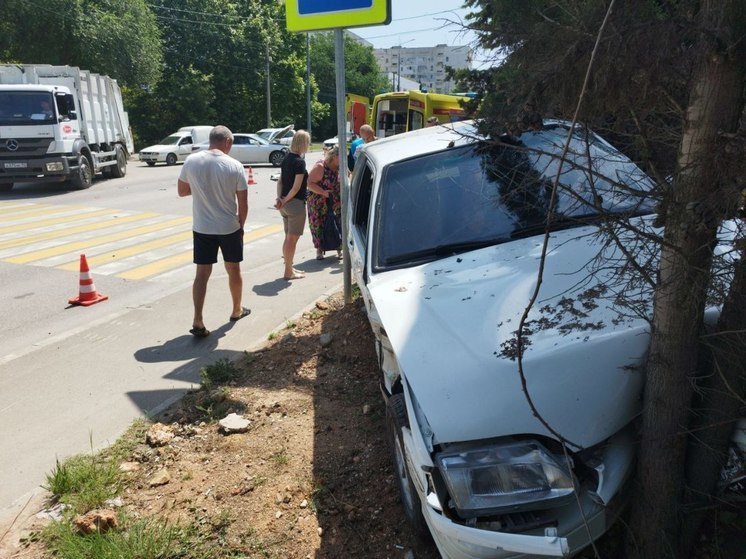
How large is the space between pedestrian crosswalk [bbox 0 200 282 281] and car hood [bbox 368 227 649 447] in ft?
20.8

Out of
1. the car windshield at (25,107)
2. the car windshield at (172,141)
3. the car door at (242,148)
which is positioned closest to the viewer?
the car windshield at (25,107)

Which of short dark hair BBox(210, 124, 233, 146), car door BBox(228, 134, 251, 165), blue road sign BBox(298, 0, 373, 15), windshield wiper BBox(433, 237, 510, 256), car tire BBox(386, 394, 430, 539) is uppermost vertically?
blue road sign BBox(298, 0, 373, 15)

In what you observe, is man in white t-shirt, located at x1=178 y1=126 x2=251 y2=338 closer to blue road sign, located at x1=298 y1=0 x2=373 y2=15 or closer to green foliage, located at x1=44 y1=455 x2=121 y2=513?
blue road sign, located at x1=298 y1=0 x2=373 y2=15

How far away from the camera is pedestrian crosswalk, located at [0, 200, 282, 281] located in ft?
29.3

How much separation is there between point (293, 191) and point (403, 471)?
17.8 ft

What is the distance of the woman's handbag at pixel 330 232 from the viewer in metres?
8.38

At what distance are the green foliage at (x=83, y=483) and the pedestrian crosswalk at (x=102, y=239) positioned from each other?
16.2ft

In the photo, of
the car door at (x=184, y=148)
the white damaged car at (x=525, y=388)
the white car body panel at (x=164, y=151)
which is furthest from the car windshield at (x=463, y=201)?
the car door at (x=184, y=148)

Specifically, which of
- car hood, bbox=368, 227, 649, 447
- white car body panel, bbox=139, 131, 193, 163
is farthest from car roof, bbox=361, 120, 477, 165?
white car body panel, bbox=139, 131, 193, 163

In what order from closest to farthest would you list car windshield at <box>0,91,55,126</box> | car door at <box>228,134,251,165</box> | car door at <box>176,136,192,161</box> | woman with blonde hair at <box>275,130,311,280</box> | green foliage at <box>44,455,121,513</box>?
green foliage at <box>44,455,121,513</box> < woman with blonde hair at <box>275,130,311,280</box> < car windshield at <box>0,91,55,126</box> < car door at <box>176,136,192,161</box> < car door at <box>228,134,251,165</box>

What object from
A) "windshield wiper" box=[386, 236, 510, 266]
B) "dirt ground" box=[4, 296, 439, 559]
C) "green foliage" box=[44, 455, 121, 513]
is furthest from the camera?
"windshield wiper" box=[386, 236, 510, 266]

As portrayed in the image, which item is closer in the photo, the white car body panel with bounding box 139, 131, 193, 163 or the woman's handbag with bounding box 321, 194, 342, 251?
the woman's handbag with bounding box 321, 194, 342, 251

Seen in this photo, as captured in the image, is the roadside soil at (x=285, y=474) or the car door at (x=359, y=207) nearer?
the roadside soil at (x=285, y=474)

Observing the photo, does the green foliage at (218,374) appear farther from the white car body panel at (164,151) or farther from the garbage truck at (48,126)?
the white car body panel at (164,151)
